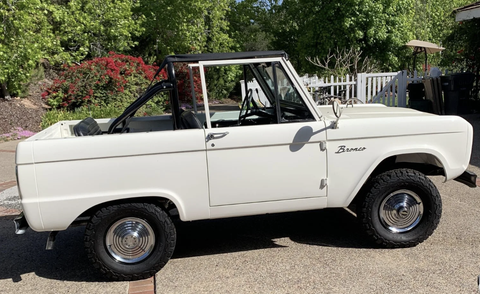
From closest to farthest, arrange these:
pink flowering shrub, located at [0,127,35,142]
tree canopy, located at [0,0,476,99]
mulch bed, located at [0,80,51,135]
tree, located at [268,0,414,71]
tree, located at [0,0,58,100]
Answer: pink flowering shrub, located at [0,127,35,142] → tree, located at [0,0,58,100] → mulch bed, located at [0,80,51,135] → tree canopy, located at [0,0,476,99] → tree, located at [268,0,414,71]

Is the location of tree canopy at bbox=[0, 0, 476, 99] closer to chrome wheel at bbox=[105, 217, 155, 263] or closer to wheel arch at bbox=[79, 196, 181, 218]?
wheel arch at bbox=[79, 196, 181, 218]

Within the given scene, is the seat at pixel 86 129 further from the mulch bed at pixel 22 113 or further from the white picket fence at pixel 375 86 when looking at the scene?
the mulch bed at pixel 22 113

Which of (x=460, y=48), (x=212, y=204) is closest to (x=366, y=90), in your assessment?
(x=460, y=48)

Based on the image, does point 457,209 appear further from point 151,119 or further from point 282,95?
point 151,119

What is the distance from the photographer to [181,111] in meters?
4.44

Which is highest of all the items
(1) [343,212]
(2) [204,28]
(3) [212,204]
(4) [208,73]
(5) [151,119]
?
(2) [204,28]

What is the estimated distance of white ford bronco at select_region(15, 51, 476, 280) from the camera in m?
3.65

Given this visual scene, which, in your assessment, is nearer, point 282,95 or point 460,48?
point 282,95

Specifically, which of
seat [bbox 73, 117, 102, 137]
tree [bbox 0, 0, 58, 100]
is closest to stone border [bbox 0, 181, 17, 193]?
seat [bbox 73, 117, 102, 137]

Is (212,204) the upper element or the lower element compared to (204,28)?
lower

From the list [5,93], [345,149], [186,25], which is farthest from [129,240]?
[186,25]

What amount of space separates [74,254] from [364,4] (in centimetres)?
1793

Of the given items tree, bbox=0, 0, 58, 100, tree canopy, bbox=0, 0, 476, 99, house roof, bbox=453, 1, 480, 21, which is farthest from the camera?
tree canopy, bbox=0, 0, 476, 99

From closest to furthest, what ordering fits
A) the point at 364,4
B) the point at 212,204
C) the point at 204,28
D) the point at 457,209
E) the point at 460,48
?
the point at 212,204, the point at 457,209, the point at 460,48, the point at 364,4, the point at 204,28
